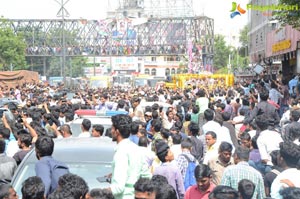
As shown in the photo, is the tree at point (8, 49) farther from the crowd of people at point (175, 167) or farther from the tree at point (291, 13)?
the crowd of people at point (175, 167)

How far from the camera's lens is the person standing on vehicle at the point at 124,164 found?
22.7 ft

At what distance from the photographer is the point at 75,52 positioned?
359 ft

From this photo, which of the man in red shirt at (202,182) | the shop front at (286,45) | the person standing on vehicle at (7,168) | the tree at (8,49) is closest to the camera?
the man in red shirt at (202,182)

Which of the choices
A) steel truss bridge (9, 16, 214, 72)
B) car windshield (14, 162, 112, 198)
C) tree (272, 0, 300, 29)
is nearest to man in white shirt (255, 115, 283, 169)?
car windshield (14, 162, 112, 198)

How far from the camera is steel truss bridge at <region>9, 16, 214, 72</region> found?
108500 millimetres

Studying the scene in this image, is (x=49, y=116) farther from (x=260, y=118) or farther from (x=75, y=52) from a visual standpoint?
(x=75, y=52)

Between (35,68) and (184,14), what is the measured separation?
37.1 meters

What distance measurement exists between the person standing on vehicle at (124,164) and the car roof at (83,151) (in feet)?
4.19

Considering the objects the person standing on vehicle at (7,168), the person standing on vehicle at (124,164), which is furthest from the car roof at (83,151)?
the person standing on vehicle at (124,164)

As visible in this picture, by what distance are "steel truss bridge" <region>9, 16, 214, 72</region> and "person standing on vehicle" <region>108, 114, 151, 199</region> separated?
325 feet

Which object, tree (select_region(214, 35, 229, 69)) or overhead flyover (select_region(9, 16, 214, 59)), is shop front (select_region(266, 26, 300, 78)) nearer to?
overhead flyover (select_region(9, 16, 214, 59))

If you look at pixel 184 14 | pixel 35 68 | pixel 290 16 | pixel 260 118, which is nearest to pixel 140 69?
pixel 184 14

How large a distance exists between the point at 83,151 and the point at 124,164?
5.72ft

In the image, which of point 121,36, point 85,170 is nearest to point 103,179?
point 85,170
